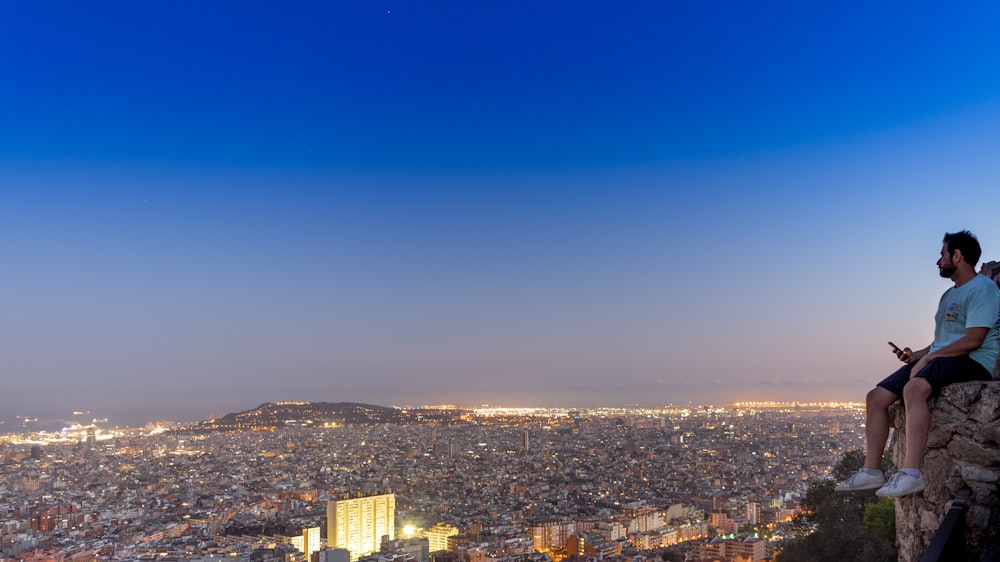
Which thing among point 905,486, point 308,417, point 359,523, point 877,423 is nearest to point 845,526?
point 877,423

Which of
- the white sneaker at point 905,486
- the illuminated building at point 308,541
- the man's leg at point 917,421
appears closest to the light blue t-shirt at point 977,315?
the man's leg at point 917,421

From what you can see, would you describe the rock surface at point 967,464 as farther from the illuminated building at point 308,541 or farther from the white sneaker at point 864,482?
the illuminated building at point 308,541

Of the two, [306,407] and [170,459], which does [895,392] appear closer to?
[170,459]

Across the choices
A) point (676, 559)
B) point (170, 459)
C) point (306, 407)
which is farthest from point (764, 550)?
point (306, 407)

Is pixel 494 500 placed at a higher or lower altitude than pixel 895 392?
lower

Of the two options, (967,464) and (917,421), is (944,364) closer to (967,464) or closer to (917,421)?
(917,421)

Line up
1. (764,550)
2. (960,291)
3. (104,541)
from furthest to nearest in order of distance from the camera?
(104,541) < (764,550) < (960,291)
